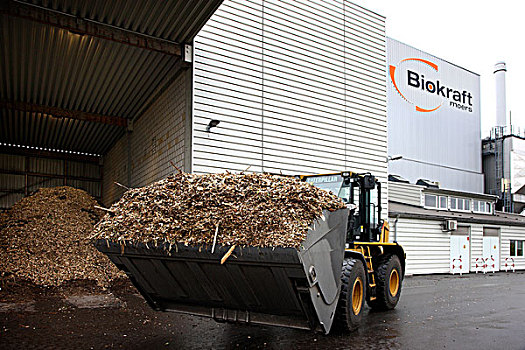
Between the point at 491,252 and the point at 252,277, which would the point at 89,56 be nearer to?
the point at 252,277

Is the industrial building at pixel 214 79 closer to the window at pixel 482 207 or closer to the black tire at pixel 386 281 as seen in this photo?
the black tire at pixel 386 281

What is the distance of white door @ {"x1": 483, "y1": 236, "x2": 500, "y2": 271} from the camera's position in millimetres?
24172

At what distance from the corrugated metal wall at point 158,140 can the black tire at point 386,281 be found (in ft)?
18.7

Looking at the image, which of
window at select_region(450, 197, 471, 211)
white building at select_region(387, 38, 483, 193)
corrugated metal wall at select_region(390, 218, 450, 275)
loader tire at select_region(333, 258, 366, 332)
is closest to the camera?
loader tire at select_region(333, 258, 366, 332)

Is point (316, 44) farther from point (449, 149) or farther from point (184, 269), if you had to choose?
point (449, 149)

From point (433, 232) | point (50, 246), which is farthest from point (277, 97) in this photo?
point (433, 232)

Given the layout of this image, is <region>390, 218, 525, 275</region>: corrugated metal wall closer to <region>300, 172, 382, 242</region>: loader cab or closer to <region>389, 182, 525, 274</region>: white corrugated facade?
<region>389, 182, 525, 274</region>: white corrugated facade

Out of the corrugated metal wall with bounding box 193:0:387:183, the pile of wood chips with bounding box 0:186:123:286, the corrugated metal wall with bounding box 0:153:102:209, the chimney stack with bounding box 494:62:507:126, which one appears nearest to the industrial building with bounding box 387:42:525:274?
the chimney stack with bounding box 494:62:507:126

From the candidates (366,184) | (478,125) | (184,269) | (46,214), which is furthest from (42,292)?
(478,125)

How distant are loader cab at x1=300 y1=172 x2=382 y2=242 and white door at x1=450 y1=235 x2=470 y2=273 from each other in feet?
49.7

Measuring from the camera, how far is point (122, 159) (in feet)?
66.7

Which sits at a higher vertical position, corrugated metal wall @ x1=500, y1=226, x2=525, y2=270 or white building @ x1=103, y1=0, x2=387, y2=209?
white building @ x1=103, y1=0, x2=387, y2=209

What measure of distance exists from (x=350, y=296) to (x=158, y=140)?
31.0 feet

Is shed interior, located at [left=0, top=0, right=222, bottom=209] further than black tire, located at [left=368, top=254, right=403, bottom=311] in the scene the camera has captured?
Yes
